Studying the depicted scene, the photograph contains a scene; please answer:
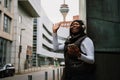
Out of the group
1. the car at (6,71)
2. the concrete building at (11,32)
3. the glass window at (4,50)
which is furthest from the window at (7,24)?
the car at (6,71)

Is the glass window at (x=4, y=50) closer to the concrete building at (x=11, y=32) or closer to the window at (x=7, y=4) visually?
the concrete building at (x=11, y=32)

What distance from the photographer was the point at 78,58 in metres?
2.98

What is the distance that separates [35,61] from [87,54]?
80.1 m

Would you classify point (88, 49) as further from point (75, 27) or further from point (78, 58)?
point (75, 27)

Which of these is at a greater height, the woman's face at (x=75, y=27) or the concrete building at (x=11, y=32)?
the concrete building at (x=11, y=32)

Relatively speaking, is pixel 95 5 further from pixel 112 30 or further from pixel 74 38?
pixel 74 38

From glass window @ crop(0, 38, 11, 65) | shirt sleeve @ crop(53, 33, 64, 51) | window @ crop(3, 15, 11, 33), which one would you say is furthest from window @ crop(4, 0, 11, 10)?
shirt sleeve @ crop(53, 33, 64, 51)

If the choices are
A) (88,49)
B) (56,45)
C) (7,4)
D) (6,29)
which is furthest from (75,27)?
(7,4)

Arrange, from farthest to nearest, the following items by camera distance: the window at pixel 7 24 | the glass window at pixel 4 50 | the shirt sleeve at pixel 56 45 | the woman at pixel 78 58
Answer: the window at pixel 7 24
the glass window at pixel 4 50
the shirt sleeve at pixel 56 45
the woman at pixel 78 58

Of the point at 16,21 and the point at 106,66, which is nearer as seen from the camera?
the point at 106,66

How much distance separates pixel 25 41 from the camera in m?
61.2

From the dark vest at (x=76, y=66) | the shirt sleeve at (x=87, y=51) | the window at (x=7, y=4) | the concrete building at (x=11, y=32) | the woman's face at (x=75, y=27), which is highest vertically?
the window at (x=7, y=4)

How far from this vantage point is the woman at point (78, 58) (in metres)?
2.96

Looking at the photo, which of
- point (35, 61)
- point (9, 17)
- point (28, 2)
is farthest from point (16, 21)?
point (35, 61)
